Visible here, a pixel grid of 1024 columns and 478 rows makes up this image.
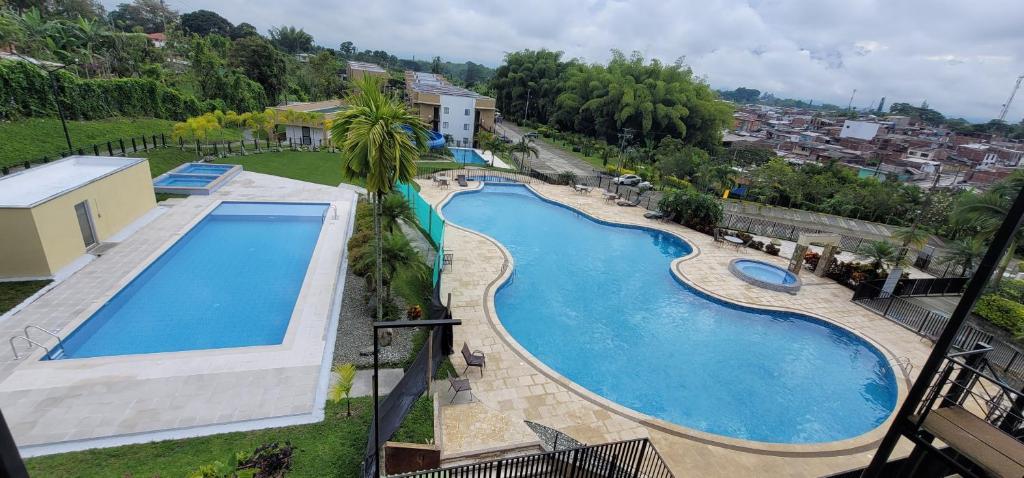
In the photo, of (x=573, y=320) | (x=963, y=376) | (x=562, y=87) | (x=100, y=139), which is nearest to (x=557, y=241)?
(x=573, y=320)

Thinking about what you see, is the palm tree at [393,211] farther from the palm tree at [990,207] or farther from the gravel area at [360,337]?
the palm tree at [990,207]

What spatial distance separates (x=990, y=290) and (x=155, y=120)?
51.0 metres

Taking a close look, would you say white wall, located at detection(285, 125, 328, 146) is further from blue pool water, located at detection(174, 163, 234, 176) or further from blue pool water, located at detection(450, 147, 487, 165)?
blue pool water, located at detection(450, 147, 487, 165)

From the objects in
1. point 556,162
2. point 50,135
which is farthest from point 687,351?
point 50,135

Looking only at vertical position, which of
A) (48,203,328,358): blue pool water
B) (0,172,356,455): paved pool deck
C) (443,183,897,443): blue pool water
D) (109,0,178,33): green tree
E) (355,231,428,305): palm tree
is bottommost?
(443,183,897,443): blue pool water

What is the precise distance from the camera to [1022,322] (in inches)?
583

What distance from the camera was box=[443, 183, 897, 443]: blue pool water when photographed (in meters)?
11.4

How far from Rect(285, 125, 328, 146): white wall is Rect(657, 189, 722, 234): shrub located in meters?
27.1

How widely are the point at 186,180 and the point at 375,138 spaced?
19.8 metres

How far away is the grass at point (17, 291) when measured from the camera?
1109 cm

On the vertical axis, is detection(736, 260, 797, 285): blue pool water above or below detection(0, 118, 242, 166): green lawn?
below

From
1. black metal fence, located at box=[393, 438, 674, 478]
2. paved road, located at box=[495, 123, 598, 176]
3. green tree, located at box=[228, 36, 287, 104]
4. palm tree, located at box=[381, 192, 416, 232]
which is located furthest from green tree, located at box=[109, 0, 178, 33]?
black metal fence, located at box=[393, 438, 674, 478]

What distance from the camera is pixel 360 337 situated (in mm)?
11438

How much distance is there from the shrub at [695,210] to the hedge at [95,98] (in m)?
37.4
